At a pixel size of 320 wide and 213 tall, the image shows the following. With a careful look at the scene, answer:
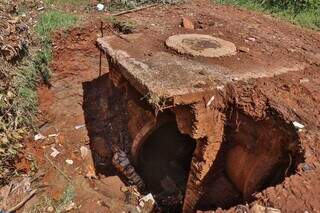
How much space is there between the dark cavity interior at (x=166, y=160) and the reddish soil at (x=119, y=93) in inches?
24.1

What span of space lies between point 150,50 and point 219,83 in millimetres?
1357

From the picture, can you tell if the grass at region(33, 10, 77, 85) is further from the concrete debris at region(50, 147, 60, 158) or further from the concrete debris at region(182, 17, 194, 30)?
the concrete debris at region(182, 17, 194, 30)

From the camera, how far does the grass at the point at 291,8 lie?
7508mm

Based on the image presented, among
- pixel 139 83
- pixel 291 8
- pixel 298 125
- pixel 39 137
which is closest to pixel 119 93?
pixel 39 137

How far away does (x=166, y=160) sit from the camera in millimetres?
6820

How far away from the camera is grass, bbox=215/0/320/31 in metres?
7.51

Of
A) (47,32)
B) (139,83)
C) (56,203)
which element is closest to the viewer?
(139,83)

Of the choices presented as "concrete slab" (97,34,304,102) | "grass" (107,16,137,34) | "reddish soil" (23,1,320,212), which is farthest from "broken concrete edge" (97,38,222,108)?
"grass" (107,16,137,34)

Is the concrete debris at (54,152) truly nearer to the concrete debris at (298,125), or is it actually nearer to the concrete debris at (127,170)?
the concrete debris at (127,170)

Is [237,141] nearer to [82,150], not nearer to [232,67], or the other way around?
[232,67]

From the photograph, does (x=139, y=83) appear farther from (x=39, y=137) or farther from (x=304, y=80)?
(x=39, y=137)

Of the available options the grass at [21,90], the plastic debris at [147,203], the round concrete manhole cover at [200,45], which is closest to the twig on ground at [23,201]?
the grass at [21,90]

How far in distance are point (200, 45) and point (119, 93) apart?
1.98 m

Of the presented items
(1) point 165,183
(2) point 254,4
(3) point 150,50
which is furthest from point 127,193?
(2) point 254,4
